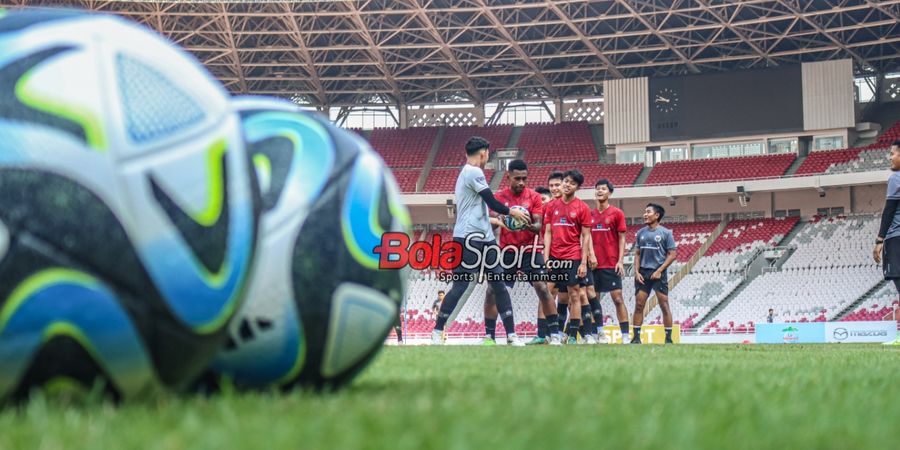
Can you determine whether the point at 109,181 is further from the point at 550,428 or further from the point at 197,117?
the point at 550,428

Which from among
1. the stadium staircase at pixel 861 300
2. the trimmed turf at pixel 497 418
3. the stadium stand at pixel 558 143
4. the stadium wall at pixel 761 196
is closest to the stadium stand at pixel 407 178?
the stadium wall at pixel 761 196

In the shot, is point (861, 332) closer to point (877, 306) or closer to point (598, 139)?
point (877, 306)

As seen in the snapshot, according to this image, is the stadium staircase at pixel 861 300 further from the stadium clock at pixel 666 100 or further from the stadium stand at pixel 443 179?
the stadium stand at pixel 443 179

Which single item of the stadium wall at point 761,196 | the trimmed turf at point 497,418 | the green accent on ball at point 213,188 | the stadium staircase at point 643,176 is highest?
the stadium staircase at point 643,176

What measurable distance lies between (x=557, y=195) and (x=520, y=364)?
741 cm

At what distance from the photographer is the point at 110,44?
10.9 feet

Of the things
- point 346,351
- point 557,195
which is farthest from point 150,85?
point 557,195

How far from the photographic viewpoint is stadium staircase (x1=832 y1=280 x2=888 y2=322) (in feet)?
116

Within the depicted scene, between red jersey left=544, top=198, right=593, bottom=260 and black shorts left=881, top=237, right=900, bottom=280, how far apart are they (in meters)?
3.81

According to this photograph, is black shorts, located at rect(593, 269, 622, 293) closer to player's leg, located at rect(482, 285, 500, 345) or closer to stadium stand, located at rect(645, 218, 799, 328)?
player's leg, located at rect(482, 285, 500, 345)

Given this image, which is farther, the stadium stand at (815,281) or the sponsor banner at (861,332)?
the stadium stand at (815,281)

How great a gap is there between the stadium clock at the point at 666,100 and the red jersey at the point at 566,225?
31.8m

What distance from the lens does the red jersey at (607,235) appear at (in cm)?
1470

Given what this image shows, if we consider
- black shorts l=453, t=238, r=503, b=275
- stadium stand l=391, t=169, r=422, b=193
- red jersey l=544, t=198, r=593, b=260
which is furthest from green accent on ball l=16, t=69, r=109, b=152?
stadium stand l=391, t=169, r=422, b=193
